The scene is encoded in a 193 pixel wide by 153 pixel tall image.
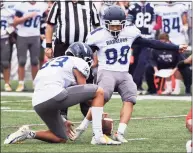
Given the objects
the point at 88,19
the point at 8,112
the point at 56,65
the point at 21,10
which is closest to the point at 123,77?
the point at 56,65

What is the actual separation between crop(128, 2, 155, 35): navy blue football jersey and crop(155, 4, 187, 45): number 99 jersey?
250mm

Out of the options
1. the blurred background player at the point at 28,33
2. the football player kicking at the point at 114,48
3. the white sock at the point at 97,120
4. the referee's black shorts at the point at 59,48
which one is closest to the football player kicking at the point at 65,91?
the white sock at the point at 97,120

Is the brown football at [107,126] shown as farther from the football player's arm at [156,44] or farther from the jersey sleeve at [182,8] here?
the jersey sleeve at [182,8]

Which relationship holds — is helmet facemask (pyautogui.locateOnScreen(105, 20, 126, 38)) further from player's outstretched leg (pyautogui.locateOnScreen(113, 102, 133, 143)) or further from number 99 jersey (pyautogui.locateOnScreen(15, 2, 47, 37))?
number 99 jersey (pyautogui.locateOnScreen(15, 2, 47, 37))

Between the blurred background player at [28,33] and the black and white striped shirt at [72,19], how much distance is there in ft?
17.1

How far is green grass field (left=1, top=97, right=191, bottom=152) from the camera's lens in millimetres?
8609

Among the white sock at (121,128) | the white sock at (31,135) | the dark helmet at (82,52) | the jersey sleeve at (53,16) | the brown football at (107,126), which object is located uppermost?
the dark helmet at (82,52)

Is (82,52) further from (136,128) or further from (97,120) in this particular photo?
(136,128)

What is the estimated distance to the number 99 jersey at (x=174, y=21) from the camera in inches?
664

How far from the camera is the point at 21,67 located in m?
16.4

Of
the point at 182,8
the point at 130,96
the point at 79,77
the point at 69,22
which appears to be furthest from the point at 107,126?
the point at 182,8

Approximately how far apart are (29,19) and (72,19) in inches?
223

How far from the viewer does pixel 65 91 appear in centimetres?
867

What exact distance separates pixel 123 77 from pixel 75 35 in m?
1.53
